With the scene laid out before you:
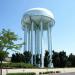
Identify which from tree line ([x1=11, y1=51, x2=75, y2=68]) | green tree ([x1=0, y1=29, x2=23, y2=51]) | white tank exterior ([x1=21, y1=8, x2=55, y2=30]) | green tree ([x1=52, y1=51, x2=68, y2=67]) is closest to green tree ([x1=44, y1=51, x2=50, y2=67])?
tree line ([x1=11, y1=51, x2=75, y2=68])

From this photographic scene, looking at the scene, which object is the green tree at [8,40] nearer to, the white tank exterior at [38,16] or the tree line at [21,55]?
the tree line at [21,55]

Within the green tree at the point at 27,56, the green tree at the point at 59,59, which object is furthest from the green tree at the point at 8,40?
the green tree at the point at 59,59

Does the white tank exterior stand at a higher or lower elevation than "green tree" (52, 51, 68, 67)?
higher

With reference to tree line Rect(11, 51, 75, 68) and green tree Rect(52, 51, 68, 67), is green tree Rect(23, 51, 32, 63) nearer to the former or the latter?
tree line Rect(11, 51, 75, 68)

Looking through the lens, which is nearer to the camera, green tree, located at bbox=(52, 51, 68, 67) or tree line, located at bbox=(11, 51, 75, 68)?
tree line, located at bbox=(11, 51, 75, 68)

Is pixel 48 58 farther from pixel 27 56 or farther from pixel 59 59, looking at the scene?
pixel 27 56

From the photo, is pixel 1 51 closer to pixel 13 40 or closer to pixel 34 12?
pixel 13 40

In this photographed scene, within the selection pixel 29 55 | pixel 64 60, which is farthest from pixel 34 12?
pixel 64 60

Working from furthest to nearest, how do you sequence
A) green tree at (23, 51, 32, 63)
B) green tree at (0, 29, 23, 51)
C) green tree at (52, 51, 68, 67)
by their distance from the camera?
green tree at (52, 51, 68, 67), green tree at (23, 51, 32, 63), green tree at (0, 29, 23, 51)

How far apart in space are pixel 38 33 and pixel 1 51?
37.0 metres

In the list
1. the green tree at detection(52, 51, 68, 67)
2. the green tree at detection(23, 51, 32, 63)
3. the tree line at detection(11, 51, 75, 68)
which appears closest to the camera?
the green tree at detection(23, 51, 32, 63)

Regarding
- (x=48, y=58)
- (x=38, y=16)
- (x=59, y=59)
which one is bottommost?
(x=59, y=59)

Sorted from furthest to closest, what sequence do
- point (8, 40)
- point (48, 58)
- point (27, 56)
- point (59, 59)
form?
point (59, 59), point (48, 58), point (27, 56), point (8, 40)

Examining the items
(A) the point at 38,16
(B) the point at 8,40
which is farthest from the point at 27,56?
(B) the point at 8,40
